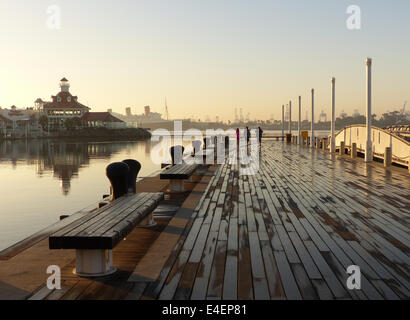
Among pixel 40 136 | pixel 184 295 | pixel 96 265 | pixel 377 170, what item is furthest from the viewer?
pixel 40 136

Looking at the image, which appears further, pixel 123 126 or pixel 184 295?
pixel 123 126

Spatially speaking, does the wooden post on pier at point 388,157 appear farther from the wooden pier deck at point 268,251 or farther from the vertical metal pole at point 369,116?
the wooden pier deck at point 268,251

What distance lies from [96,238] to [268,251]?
246 cm

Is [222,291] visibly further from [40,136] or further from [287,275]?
[40,136]

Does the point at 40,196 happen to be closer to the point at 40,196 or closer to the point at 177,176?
the point at 40,196

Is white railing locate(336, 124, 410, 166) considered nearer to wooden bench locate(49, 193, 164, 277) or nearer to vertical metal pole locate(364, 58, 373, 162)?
vertical metal pole locate(364, 58, 373, 162)

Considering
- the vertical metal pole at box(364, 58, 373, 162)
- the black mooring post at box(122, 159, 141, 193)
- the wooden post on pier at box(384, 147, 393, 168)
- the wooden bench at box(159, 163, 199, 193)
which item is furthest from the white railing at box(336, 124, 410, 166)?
the black mooring post at box(122, 159, 141, 193)

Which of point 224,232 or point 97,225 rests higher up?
point 97,225

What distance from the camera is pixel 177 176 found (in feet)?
36.0

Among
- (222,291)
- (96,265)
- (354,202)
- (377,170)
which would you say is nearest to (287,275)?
(222,291)

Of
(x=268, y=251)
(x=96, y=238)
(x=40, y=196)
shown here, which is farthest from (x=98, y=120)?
(x=96, y=238)

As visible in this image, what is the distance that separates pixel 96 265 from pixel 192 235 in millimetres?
2189

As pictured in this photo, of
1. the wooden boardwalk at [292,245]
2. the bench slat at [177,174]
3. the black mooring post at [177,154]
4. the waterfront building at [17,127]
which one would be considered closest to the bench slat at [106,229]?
the wooden boardwalk at [292,245]

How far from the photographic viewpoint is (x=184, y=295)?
456 cm
